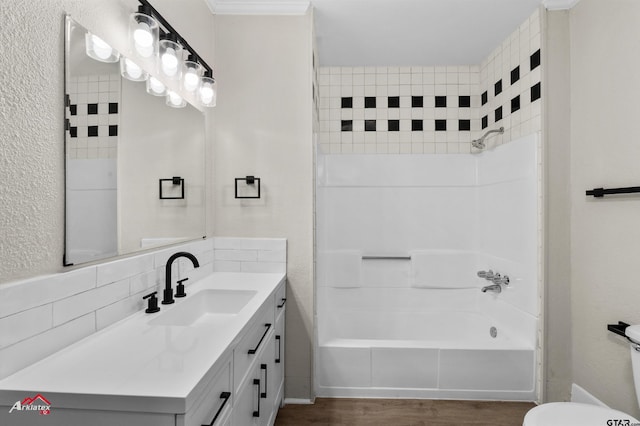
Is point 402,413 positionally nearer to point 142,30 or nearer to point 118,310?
point 118,310

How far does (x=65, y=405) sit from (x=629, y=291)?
2337 millimetres

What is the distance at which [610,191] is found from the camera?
1774 millimetres

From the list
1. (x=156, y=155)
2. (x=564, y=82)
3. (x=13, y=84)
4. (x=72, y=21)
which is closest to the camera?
(x=13, y=84)

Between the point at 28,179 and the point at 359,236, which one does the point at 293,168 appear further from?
the point at 28,179

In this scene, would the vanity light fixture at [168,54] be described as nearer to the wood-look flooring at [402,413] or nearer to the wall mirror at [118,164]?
the wall mirror at [118,164]

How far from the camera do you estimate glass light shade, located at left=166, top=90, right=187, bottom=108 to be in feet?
5.67

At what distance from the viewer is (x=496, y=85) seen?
2760mm

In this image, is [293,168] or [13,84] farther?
[293,168]

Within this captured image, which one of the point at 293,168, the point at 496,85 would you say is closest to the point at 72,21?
the point at 293,168

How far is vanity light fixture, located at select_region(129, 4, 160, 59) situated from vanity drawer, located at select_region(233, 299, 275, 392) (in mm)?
1198

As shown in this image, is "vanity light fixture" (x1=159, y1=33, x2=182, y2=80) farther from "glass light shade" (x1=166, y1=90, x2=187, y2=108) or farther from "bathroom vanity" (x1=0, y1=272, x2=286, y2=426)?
"bathroom vanity" (x1=0, y1=272, x2=286, y2=426)

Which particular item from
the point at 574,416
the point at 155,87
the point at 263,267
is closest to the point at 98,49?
the point at 155,87

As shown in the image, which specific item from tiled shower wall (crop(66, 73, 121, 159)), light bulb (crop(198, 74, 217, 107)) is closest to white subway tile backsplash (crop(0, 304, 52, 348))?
tiled shower wall (crop(66, 73, 121, 159))

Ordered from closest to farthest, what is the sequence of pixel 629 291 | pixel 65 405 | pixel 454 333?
pixel 65 405 < pixel 629 291 < pixel 454 333
